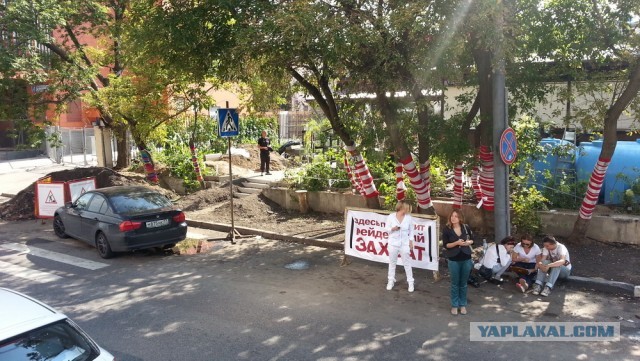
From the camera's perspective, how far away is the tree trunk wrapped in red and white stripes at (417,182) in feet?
33.0

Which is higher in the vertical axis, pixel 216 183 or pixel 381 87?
pixel 381 87

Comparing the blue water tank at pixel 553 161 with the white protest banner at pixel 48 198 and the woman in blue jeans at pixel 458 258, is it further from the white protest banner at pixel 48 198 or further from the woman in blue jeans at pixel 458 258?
the white protest banner at pixel 48 198

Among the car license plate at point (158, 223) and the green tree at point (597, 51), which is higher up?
the green tree at point (597, 51)

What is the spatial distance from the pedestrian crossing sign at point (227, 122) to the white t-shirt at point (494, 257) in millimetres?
6268

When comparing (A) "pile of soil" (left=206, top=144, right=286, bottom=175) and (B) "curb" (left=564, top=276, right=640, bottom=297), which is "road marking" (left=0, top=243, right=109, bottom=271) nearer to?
(A) "pile of soil" (left=206, top=144, right=286, bottom=175)

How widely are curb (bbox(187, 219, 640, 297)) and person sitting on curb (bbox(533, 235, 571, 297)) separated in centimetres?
25

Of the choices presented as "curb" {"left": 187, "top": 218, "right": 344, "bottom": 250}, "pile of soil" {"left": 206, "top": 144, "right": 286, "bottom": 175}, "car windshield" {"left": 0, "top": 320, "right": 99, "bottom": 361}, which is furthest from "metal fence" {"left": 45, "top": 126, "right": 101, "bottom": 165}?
"car windshield" {"left": 0, "top": 320, "right": 99, "bottom": 361}

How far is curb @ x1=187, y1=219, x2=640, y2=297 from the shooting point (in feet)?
25.6

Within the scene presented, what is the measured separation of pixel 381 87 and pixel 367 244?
2913 mm

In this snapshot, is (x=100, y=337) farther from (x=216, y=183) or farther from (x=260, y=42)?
(x=216, y=183)

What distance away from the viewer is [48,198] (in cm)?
1415

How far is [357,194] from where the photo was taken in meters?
13.4

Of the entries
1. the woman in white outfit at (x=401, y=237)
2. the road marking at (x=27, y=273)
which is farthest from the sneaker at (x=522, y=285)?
the road marking at (x=27, y=273)

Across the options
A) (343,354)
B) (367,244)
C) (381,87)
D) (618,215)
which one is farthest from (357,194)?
(343,354)
